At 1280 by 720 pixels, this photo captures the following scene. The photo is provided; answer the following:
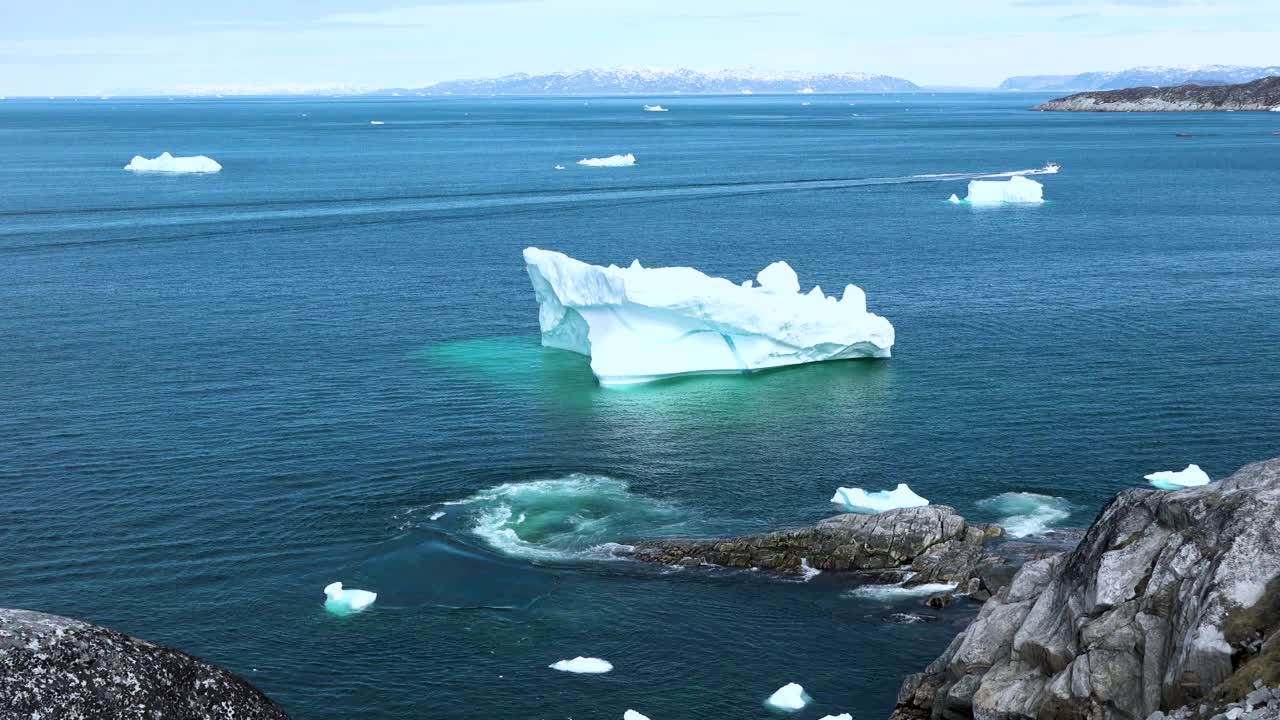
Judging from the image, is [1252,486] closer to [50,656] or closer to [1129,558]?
[1129,558]

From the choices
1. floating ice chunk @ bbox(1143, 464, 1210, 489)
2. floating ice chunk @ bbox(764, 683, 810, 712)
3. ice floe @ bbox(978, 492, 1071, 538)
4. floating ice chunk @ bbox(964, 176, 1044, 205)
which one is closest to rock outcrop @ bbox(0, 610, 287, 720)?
floating ice chunk @ bbox(764, 683, 810, 712)

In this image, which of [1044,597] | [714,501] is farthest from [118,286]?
[1044,597]

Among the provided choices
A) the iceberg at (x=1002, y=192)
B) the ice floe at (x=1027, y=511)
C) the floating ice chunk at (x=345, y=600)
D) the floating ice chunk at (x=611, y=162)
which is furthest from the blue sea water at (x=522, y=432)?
the floating ice chunk at (x=611, y=162)

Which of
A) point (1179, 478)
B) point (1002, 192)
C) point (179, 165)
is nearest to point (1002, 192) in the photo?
point (1002, 192)

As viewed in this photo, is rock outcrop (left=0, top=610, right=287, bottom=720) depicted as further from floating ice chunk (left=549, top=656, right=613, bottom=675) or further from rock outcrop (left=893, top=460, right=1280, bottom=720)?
floating ice chunk (left=549, top=656, right=613, bottom=675)

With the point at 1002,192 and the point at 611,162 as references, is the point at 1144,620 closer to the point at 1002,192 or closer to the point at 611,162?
the point at 1002,192

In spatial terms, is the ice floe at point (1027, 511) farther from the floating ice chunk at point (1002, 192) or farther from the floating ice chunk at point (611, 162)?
the floating ice chunk at point (611, 162)
